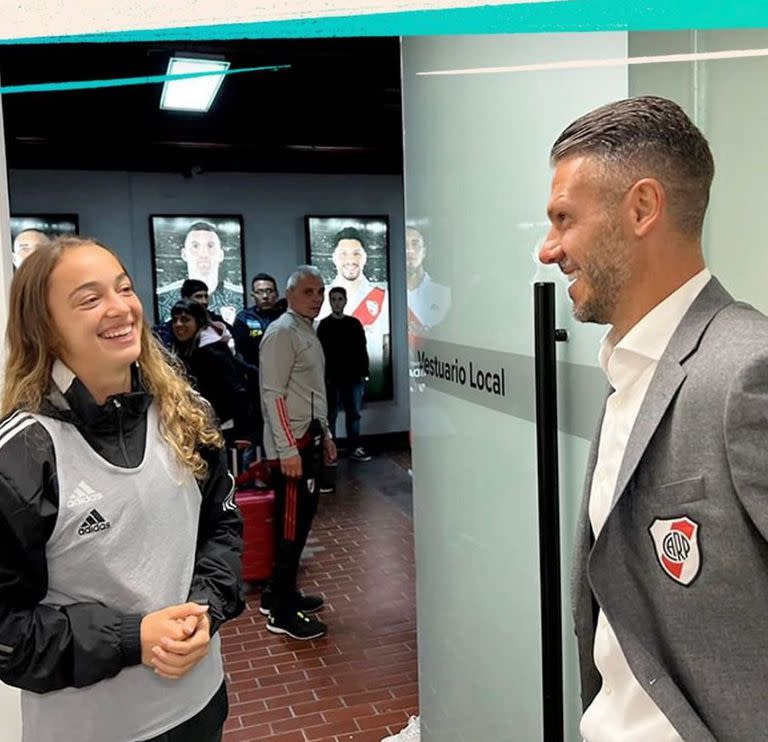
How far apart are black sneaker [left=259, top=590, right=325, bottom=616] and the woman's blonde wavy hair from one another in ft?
9.11

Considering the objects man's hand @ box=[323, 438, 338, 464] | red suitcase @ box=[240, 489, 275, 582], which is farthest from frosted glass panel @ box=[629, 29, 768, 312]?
red suitcase @ box=[240, 489, 275, 582]

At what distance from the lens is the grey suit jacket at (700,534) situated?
0.79 m

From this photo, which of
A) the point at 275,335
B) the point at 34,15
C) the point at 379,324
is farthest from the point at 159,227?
the point at 34,15

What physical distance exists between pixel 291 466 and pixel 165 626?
2.50 metres

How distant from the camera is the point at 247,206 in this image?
8109 millimetres

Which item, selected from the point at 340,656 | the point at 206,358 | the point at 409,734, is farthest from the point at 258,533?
the point at 409,734

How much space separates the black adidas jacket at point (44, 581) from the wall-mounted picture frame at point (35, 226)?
6514mm

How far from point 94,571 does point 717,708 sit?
109 centimetres

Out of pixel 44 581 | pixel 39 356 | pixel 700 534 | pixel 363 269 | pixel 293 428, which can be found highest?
pixel 363 269

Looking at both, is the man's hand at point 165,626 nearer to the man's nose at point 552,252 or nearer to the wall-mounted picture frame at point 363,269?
the man's nose at point 552,252

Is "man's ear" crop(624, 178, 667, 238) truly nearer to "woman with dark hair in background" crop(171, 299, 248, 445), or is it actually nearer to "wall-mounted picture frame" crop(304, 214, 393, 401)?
"woman with dark hair in background" crop(171, 299, 248, 445)

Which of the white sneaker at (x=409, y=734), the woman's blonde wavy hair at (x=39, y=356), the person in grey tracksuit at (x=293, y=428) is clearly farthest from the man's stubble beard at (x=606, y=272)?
the person in grey tracksuit at (x=293, y=428)

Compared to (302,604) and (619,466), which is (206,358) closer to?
(302,604)

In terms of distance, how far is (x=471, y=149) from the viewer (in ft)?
6.51
